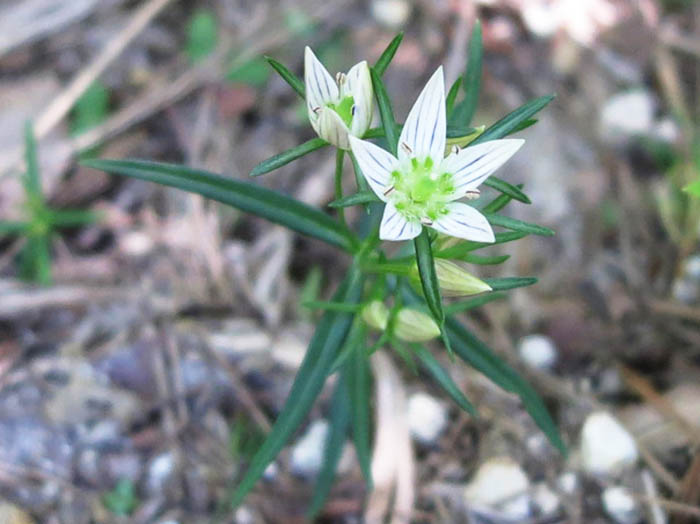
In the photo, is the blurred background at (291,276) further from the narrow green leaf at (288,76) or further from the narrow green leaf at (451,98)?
the narrow green leaf at (288,76)

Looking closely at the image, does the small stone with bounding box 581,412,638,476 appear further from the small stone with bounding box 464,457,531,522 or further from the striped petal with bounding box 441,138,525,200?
the striped petal with bounding box 441,138,525,200

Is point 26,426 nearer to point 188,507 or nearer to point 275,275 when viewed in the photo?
point 188,507

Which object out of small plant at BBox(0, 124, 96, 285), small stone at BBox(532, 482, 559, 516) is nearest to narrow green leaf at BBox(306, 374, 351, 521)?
small stone at BBox(532, 482, 559, 516)

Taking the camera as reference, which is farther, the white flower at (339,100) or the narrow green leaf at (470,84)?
the narrow green leaf at (470,84)

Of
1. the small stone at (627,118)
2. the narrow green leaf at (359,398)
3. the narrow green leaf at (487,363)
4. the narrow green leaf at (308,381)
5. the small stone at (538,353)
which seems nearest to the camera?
the narrow green leaf at (308,381)

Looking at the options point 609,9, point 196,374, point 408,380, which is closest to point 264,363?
point 196,374


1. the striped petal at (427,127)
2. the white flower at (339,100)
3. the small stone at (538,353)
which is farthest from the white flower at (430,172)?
the small stone at (538,353)

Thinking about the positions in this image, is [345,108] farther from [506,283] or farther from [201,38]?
[201,38]
